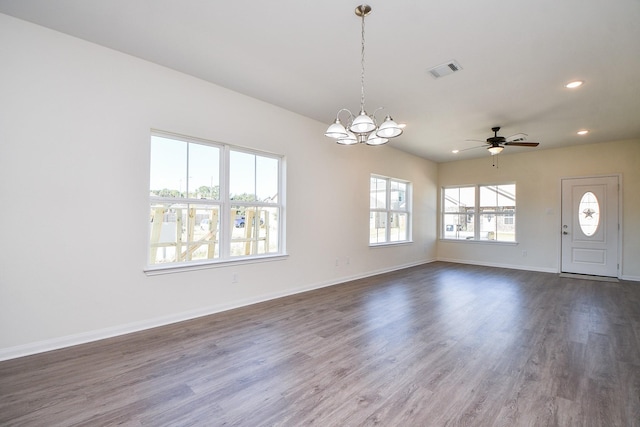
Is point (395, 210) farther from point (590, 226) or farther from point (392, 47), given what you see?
point (392, 47)

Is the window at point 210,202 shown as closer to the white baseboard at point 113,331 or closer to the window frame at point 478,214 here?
the white baseboard at point 113,331

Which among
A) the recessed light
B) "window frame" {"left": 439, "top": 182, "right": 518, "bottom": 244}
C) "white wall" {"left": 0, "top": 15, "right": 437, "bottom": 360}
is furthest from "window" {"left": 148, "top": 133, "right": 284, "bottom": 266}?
"window frame" {"left": 439, "top": 182, "right": 518, "bottom": 244}

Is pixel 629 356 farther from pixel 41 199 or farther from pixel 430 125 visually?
pixel 41 199

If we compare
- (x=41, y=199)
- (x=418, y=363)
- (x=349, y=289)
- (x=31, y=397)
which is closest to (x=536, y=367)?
(x=418, y=363)

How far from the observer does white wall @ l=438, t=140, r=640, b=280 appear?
19.5 ft

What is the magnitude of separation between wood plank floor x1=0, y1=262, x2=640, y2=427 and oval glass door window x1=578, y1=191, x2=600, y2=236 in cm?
314

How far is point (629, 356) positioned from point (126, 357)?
14.8ft

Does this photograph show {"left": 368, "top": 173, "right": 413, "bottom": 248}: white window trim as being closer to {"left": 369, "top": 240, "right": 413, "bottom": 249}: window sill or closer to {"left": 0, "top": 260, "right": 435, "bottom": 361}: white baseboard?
{"left": 369, "top": 240, "right": 413, "bottom": 249}: window sill

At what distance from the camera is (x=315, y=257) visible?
5.04 metres

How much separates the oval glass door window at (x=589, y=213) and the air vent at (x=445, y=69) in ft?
18.1

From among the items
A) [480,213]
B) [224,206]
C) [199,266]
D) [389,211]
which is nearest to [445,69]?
[224,206]

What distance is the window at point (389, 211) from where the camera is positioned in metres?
6.45

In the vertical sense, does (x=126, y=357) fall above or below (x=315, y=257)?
below

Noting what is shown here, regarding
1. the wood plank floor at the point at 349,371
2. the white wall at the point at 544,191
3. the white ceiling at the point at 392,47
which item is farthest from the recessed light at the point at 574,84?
the white wall at the point at 544,191
